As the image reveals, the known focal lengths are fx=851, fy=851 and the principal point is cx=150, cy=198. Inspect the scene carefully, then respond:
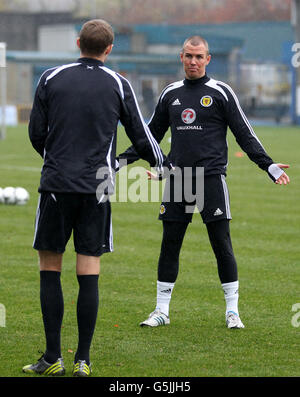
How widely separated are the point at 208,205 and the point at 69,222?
166 cm

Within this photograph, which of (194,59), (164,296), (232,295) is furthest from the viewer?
(164,296)

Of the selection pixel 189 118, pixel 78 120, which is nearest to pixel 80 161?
pixel 78 120

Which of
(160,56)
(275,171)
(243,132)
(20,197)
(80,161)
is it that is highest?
(160,56)

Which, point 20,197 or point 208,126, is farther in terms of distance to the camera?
point 20,197

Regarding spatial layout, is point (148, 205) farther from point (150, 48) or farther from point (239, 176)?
point (150, 48)

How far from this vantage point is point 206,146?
668 cm

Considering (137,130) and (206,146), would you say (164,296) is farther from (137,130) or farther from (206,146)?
(137,130)

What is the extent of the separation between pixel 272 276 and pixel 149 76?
161 feet

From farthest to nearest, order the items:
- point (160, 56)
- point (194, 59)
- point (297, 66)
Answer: point (160, 56)
point (297, 66)
point (194, 59)

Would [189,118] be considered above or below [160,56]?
below

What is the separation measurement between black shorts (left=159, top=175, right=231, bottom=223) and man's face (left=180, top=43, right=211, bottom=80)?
830mm

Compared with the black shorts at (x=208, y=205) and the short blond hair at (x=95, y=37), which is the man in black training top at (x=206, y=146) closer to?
the black shorts at (x=208, y=205)

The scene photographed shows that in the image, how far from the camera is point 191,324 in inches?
272

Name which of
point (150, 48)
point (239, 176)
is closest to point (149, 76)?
point (150, 48)
